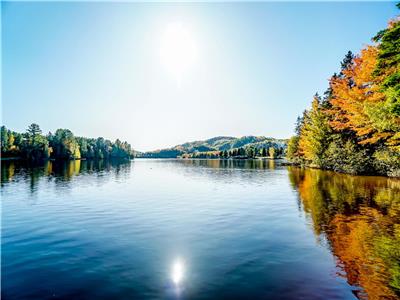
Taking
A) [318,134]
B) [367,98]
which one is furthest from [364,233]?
[318,134]

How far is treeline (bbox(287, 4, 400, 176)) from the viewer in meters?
21.9

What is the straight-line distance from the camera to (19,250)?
12.2 metres

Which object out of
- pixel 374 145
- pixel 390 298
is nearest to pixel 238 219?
pixel 390 298

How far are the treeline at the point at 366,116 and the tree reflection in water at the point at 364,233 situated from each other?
7.55 metres

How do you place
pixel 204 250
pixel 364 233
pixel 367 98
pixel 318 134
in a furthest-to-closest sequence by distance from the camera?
pixel 318 134
pixel 367 98
pixel 364 233
pixel 204 250

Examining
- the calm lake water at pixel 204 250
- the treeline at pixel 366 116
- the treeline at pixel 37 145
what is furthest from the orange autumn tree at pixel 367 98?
the treeline at pixel 37 145

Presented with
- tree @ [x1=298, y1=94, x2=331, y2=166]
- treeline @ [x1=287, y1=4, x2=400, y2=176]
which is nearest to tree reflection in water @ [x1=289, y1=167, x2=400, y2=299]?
treeline @ [x1=287, y1=4, x2=400, y2=176]

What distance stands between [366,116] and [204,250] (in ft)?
97.1

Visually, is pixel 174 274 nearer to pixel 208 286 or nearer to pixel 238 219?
pixel 208 286

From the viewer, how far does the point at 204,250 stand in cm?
1188

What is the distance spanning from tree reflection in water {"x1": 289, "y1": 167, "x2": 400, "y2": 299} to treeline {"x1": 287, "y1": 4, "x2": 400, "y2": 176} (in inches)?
297

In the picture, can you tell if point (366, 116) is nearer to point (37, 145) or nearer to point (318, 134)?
point (318, 134)

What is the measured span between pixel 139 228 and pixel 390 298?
1158 centimetres

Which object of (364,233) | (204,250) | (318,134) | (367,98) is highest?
(367,98)
